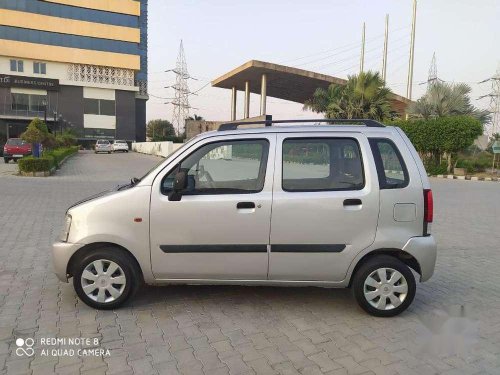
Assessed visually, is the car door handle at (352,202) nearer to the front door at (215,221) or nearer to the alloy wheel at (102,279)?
the front door at (215,221)

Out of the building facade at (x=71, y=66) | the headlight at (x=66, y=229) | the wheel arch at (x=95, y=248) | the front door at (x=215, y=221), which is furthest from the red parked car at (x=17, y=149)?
the building facade at (x=71, y=66)

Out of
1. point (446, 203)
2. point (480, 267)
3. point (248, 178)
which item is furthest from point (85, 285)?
point (446, 203)

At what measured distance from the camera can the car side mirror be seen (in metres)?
3.47

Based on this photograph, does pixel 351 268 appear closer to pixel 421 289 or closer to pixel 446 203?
pixel 421 289

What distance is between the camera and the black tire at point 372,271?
142 inches

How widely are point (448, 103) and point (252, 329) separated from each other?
25.2 metres

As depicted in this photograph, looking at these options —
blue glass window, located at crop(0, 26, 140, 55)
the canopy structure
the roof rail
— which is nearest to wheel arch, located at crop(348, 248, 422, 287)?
the roof rail

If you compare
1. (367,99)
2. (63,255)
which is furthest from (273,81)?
(63,255)

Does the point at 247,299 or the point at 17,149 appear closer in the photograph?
the point at 247,299

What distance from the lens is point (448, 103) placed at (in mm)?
24266

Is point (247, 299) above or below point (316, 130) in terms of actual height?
below

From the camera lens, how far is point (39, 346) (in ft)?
10.1

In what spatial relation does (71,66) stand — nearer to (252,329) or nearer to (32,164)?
(32,164)

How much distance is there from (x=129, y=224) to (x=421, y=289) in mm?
3357
